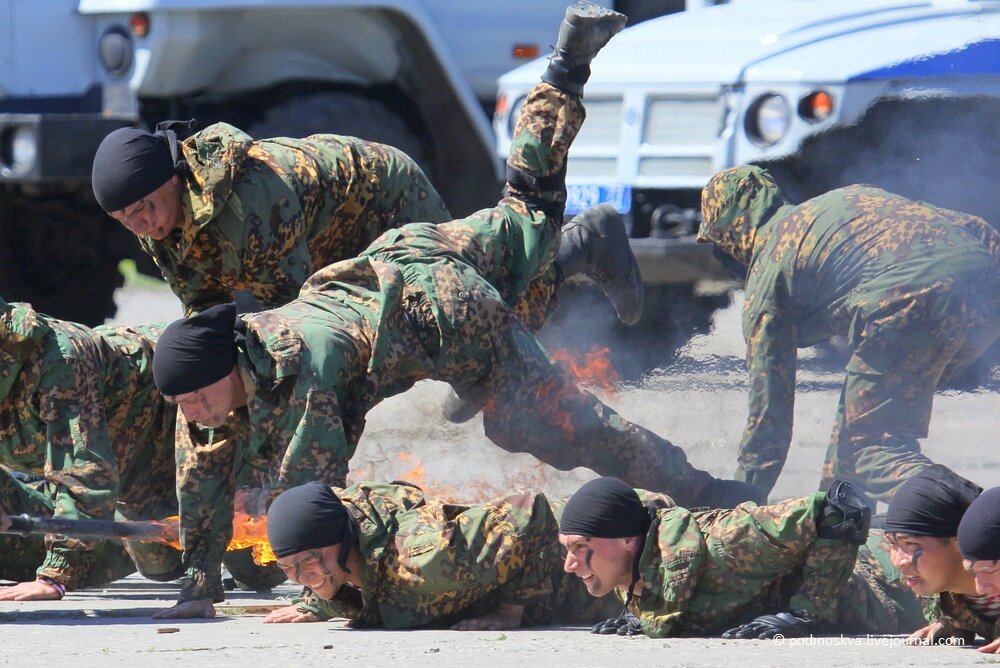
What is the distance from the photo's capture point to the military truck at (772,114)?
7496mm

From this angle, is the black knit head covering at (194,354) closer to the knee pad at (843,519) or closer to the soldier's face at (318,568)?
the soldier's face at (318,568)

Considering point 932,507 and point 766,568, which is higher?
point 932,507

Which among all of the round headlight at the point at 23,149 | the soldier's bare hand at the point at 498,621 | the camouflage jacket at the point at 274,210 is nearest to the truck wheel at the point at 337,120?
the round headlight at the point at 23,149

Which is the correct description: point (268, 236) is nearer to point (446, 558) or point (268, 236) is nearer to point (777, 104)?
point (446, 558)

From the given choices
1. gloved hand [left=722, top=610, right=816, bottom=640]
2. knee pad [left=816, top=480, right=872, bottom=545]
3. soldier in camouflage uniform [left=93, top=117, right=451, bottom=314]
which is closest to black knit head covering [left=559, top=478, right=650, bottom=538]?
gloved hand [left=722, top=610, right=816, bottom=640]

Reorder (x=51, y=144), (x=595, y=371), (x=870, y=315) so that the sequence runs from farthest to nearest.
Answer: (x=51, y=144)
(x=595, y=371)
(x=870, y=315)

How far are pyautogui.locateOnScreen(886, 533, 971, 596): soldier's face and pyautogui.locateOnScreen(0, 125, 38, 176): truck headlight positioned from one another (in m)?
5.04

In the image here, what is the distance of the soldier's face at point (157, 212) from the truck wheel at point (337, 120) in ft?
8.81

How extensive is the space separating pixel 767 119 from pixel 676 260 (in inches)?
26.5

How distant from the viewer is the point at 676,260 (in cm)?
800

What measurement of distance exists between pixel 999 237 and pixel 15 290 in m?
4.89

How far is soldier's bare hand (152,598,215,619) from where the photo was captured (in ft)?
18.4

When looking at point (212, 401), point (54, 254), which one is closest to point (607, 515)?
point (212, 401)

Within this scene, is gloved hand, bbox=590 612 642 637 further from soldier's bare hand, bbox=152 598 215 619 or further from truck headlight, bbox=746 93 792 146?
truck headlight, bbox=746 93 792 146
